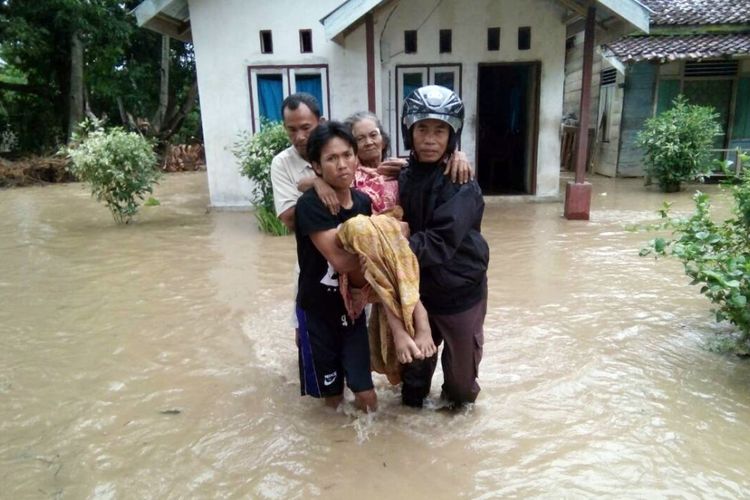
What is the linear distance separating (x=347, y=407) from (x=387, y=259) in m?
1.15

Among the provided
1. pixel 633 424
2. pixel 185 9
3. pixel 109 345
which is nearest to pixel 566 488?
pixel 633 424

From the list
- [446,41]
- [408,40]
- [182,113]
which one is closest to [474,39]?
[446,41]

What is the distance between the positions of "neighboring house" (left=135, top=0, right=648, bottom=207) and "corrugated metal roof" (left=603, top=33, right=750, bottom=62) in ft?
10.9

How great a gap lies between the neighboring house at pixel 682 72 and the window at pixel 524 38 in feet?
11.5

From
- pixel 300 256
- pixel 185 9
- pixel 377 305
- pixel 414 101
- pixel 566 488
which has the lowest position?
pixel 566 488

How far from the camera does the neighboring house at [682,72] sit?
11.8m

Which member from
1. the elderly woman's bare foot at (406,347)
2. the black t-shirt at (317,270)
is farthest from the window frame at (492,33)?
the elderly woman's bare foot at (406,347)

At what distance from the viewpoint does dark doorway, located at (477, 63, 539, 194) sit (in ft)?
33.6

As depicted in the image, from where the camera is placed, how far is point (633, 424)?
2945 mm

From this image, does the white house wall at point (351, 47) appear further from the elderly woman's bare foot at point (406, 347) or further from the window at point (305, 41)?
the elderly woman's bare foot at point (406, 347)

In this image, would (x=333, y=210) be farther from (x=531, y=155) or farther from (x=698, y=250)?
(x=531, y=155)

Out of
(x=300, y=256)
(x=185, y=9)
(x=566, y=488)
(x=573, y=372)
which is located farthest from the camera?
(x=185, y=9)

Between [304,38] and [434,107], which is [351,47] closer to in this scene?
[304,38]

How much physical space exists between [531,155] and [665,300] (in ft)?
17.8
